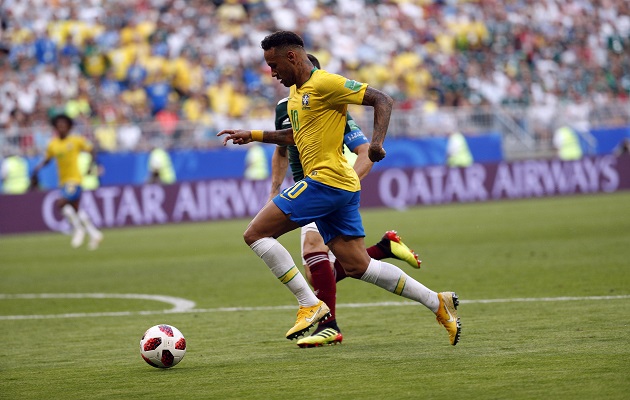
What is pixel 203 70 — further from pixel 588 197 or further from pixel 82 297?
pixel 82 297

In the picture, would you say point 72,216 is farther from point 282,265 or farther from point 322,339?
point 282,265

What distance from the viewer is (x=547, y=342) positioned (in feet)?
25.4

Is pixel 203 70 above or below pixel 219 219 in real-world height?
above

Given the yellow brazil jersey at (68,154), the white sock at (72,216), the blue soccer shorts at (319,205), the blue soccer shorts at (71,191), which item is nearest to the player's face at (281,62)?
the blue soccer shorts at (319,205)

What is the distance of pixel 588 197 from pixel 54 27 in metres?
14.4

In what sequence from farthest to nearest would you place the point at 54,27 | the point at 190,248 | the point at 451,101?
1. the point at 451,101
2. the point at 54,27
3. the point at 190,248

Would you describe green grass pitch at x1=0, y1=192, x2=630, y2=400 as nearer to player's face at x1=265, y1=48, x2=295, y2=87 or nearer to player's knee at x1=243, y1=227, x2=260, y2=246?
player's knee at x1=243, y1=227, x2=260, y2=246

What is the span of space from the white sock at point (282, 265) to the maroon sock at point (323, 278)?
0.52m

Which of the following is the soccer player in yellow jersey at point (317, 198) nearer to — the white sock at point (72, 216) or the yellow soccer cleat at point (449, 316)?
the yellow soccer cleat at point (449, 316)

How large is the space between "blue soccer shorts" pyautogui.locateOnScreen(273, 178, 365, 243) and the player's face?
75 cm

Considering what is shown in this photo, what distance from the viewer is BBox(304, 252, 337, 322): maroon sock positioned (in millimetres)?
8727

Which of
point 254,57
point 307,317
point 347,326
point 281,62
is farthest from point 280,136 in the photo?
point 254,57

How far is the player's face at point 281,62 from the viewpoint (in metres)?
7.85

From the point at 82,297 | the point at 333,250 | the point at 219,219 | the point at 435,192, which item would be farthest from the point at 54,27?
the point at 333,250
